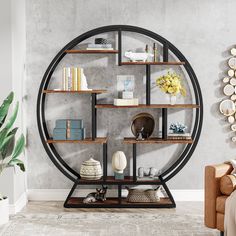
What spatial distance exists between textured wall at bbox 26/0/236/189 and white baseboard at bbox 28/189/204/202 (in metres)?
0.11

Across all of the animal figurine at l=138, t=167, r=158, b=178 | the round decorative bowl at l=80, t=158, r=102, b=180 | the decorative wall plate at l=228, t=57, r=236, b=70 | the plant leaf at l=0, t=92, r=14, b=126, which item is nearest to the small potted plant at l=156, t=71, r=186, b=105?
the decorative wall plate at l=228, t=57, r=236, b=70

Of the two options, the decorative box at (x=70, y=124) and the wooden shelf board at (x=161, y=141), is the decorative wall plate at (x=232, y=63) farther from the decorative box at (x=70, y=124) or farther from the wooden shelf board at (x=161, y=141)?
the decorative box at (x=70, y=124)

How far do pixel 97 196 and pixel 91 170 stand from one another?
0.32 m

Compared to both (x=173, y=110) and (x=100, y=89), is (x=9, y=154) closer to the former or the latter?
(x=100, y=89)

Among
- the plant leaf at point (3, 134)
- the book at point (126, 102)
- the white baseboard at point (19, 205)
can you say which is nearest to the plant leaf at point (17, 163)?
the plant leaf at point (3, 134)

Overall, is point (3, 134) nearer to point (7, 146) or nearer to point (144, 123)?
point (7, 146)

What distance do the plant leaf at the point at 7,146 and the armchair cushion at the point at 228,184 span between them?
202cm

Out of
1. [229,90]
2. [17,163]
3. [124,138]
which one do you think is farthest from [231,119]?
[17,163]

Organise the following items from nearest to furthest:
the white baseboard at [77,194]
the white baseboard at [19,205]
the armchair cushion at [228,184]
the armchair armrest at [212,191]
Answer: the armchair cushion at [228,184]
the armchair armrest at [212,191]
the white baseboard at [19,205]
the white baseboard at [77,194]

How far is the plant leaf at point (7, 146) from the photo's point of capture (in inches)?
206

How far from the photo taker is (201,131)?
20.4 ft

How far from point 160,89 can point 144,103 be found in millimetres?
282

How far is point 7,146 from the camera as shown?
208 inches

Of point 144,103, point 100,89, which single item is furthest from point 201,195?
point 100,89
